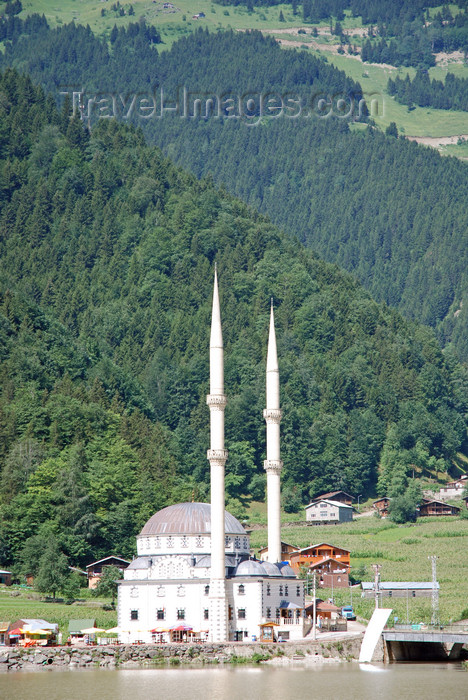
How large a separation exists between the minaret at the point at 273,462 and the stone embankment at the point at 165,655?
17722 millimetres

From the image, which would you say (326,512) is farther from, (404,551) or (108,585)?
(108,585)

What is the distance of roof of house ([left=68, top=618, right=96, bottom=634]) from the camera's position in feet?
323

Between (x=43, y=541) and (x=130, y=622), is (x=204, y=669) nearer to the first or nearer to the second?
(x=130, y=622)

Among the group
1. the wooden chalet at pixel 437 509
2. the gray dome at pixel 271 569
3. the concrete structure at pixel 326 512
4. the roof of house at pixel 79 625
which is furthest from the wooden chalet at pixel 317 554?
the wooden chalet at pixel 437 509

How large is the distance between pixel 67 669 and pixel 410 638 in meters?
20.7

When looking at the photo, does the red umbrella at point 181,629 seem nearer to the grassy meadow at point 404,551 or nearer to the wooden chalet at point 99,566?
the grassy meadow at point 404,551

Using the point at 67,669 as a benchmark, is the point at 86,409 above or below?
above

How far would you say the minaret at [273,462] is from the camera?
111 meters

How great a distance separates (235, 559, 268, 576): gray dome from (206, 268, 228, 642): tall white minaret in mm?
2964

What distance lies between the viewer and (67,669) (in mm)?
89625

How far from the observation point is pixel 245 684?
268 feet

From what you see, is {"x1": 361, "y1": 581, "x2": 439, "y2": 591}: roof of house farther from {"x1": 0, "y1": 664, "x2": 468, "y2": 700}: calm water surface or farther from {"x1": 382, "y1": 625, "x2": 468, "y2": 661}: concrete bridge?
{"x1": 0, "y1": 664, "x2": 468, "y2": 700}: calm water surface

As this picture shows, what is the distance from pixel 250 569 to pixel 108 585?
1890 cm

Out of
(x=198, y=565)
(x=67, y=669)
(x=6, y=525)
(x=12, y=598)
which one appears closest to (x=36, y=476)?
(x=6, y=525)
